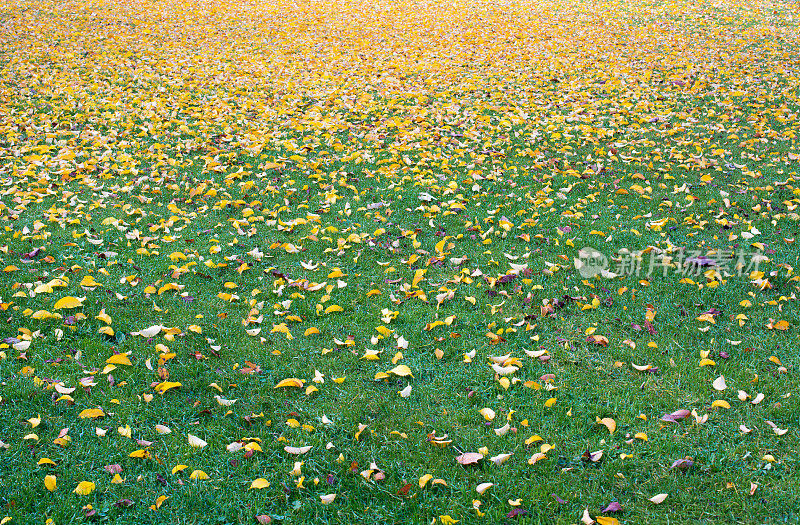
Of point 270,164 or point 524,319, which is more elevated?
point 270,164

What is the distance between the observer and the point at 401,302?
4262mm

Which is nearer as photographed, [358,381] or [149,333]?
[358,381]

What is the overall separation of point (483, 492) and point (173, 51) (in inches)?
449

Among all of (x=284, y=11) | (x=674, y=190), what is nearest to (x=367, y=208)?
(x=674, y=190)

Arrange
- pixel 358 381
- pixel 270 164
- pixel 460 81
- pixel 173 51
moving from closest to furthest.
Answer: pixel 358 381 < pixel 270 164 < pixel 460 81 < pixel 173 51

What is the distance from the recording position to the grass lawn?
280 cm

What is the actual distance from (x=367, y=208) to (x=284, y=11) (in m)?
11.2

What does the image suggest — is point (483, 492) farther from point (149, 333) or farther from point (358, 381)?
point (149, 333)

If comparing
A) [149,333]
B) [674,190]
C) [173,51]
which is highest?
[173,51]

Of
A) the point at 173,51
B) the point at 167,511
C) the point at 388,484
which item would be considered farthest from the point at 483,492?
the point at 173,51

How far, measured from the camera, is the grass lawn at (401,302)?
110 inches

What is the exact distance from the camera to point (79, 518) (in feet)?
8.52

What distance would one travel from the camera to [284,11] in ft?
49.0

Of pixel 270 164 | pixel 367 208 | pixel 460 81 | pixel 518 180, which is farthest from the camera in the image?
pixel 460 81
